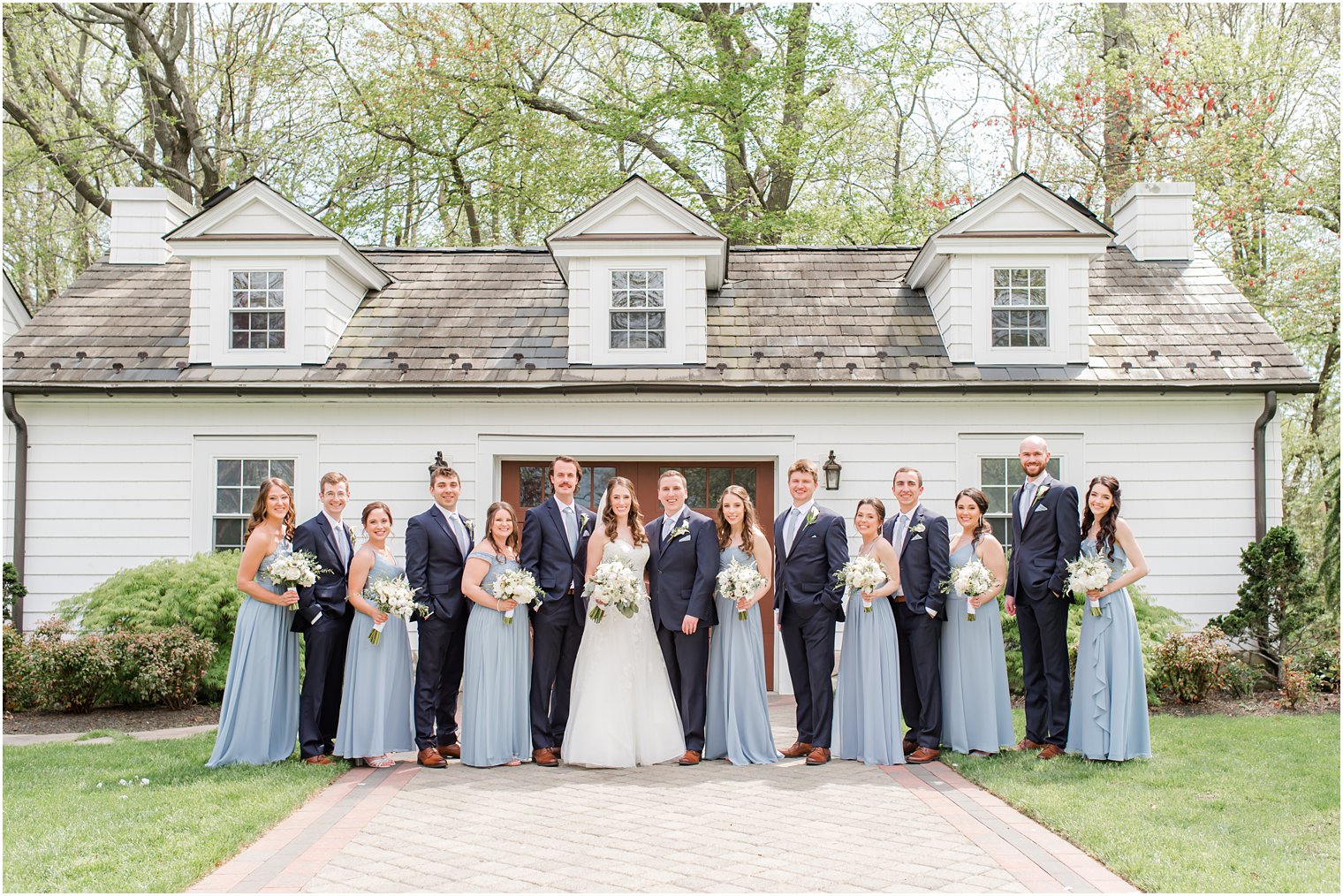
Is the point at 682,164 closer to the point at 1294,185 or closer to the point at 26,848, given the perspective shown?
the point at 1294,185

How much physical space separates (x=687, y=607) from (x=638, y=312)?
17.2 ft

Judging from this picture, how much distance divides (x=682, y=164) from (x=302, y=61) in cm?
837

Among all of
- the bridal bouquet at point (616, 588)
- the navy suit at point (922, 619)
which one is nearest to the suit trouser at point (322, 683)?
the bridal bouquet at point (616, 588)

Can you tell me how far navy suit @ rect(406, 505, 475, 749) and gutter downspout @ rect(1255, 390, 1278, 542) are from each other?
345 inches

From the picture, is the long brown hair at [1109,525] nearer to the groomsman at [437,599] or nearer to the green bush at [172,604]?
the groomsman at [437,599]

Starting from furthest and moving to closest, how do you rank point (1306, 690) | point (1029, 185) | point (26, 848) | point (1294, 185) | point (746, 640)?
point (1294, 185) < point (1029, 185) < point (1306, 690) < point (746, 640) < point (26, 848)

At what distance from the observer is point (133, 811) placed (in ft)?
20.1

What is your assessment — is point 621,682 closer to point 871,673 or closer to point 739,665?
point 739,665

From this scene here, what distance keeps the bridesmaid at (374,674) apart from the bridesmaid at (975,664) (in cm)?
391

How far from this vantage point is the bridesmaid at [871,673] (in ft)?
25.0

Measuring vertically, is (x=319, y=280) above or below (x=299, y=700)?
above

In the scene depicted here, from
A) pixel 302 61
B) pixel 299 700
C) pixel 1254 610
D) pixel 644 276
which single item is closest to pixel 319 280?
pixel 644 276

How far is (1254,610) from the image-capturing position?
11203 mm

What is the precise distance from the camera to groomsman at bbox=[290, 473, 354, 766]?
25.0ft
